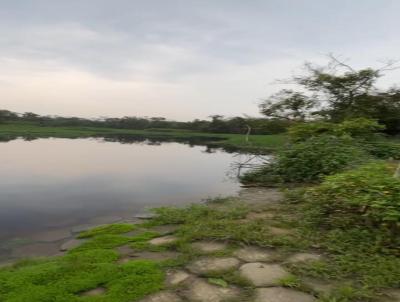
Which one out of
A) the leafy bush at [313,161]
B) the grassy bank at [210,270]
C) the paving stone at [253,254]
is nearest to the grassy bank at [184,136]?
the leafy bush at [313,161]

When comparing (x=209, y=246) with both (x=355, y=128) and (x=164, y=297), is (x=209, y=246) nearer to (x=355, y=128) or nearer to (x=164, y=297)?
(x=164, y=297)

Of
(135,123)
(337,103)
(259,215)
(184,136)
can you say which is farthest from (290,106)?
(135,123)

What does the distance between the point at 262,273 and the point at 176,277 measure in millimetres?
628

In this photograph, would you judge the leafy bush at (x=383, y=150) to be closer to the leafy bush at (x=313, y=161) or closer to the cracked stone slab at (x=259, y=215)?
the leafy bush at (x=313, y=161)

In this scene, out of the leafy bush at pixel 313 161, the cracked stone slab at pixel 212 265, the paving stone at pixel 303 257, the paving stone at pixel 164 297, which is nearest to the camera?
the paving stone at pixel 164 297

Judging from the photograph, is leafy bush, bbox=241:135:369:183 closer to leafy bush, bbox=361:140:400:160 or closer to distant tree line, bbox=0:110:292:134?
leafy bush, bbox=361:140:400:160

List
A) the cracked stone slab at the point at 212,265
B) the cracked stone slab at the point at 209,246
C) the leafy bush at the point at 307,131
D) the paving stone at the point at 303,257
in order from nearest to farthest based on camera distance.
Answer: the cracked stone slab at the point at 212,265, the paving stone at the point at 303,257, the cracked stone slab at the point at 209,246, the leafy bush at the point at 307,131

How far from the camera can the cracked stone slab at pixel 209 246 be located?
10.2 ft

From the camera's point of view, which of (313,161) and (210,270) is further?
(313,161)

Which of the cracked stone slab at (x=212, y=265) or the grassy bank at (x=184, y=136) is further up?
the cracked stone slab at (x=212, y=265)

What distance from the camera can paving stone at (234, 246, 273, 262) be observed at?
2912mm

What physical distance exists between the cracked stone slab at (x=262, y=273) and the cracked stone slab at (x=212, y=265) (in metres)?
Result: 0.10

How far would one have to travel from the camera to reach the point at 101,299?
2.22m

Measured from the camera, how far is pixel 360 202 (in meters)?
3.45
